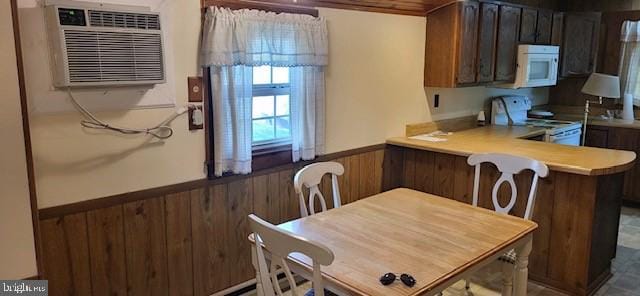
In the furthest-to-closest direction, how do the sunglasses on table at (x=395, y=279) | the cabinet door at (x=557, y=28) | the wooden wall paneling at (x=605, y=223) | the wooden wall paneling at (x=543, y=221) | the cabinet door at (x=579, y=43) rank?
1. the cabinet door at (x=579, y=43)
2. the cabinet door at (x=557, y=28)
3. the wooden wall paneling at (x=543, y=221)
4. the wooden wall paneling at (x=605, y=223)
5. the sunglasses on table at (x=395, y=279)

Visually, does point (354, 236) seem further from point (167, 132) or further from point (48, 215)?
point (48, 215)

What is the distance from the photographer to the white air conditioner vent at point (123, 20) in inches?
79.7

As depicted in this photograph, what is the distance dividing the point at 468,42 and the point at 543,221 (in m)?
1.56

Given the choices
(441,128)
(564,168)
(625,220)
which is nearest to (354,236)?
(564,168)

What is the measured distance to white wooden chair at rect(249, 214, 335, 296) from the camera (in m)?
1.52

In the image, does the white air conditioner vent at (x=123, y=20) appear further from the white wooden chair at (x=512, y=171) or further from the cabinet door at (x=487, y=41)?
the cabinet door at (x=487, y=41)

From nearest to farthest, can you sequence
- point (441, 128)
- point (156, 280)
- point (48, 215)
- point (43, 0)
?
1. point (43, 0)
2. point (48, 215)
3. point (156, 280)
4. point (441, 128)

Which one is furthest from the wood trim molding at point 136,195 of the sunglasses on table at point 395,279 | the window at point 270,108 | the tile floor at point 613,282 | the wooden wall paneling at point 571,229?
the wooden wall paneling at point 571,229

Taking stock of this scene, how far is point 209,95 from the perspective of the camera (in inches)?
104

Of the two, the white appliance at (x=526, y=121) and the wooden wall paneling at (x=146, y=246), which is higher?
the white appliance at (x=526, y=121)

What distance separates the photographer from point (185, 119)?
2.58m

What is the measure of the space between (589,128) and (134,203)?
15.0 feet

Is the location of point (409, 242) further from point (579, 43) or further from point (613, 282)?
point (579, 43)

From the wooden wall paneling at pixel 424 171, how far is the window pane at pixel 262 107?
136cm
